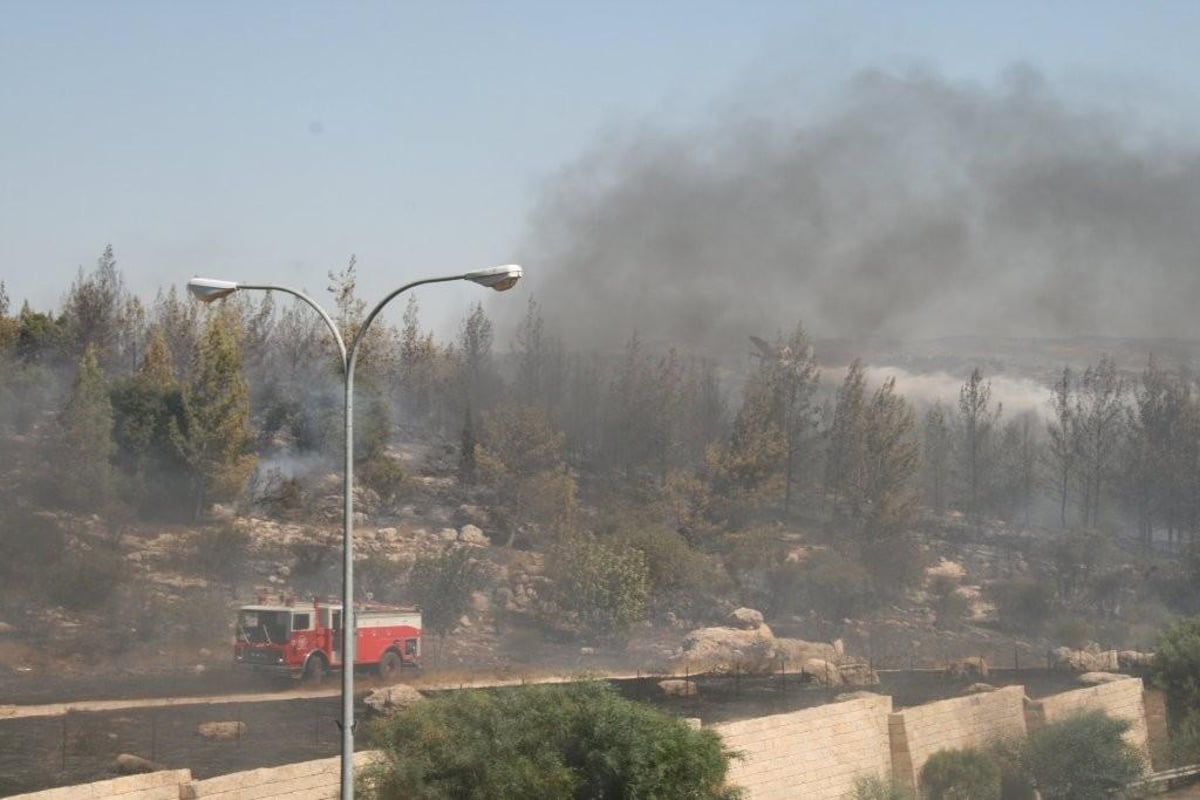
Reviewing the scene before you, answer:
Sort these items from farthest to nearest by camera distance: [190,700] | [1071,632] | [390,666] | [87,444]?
[1071,632], [87,444], [390,666], [190,700]

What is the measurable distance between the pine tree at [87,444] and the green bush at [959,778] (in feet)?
117

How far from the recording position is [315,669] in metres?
38.5

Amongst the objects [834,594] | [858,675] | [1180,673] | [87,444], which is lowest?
[858,675]

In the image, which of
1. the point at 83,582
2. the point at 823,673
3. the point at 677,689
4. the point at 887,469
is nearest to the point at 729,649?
the point at 823,673

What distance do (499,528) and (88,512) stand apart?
20950 mm

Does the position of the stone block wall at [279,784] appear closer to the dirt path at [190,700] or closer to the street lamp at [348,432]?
the street lamp at [348,432]

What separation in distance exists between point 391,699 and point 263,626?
5699 millimetres

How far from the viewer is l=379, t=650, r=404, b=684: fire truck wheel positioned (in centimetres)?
4003

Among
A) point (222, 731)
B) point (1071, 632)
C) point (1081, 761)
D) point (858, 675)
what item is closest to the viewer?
point (222, 731)

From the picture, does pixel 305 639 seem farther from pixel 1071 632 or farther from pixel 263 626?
pixel 1071 632

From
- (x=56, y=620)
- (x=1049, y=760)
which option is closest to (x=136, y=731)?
(x=56, y=620)

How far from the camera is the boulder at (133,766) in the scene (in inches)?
1029

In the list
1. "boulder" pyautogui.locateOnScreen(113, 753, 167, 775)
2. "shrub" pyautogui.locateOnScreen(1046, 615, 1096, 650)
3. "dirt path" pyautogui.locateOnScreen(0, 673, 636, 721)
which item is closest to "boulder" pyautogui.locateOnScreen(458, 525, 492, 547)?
Answer: "dirt path" pyautogui.locateOnScreen(0, 673, 636, 721)

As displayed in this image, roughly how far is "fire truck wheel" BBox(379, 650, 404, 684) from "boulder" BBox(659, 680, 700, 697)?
824 centimetres
